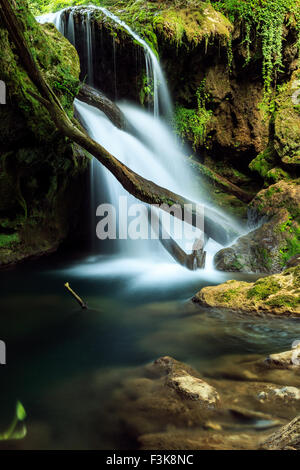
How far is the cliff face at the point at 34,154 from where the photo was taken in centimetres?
522

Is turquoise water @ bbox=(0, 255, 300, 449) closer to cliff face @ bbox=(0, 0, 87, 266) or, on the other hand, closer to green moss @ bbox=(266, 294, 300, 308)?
green moss @ bbox=(266, 294, 300, 308)

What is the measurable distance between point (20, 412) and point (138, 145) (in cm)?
838

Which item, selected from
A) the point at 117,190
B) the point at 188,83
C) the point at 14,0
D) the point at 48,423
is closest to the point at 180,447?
the point at 48,423

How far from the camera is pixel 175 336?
133 inches

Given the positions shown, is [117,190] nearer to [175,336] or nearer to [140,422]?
[175,336]

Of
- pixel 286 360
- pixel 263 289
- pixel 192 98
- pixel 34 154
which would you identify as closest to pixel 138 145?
pixel 192 98

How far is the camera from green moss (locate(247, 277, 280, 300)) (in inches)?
149

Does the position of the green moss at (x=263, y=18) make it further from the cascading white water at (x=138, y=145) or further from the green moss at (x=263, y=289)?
the green moss at (x=263, y=289)

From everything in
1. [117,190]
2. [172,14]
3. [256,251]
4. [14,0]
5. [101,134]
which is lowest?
[256,251]

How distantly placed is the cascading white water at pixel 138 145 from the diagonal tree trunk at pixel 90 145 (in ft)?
1.93

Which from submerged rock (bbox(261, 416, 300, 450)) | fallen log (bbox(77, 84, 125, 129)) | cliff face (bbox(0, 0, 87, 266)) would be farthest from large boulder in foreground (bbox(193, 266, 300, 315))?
fallen log (bbox(77, 84, 125, 129))

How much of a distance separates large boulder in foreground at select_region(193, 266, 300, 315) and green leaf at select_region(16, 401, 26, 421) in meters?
2.49

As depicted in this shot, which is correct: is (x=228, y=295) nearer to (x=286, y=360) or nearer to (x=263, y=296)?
(x=263, y=296)

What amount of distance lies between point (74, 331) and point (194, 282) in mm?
2725
